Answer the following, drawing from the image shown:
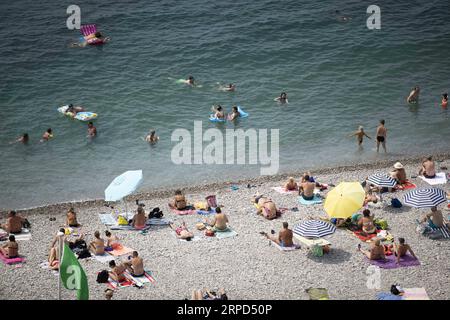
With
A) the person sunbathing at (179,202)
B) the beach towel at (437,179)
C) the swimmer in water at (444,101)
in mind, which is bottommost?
the person sunbathing at (179,202)

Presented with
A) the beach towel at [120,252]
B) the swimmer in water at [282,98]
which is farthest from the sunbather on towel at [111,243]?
the swimmer in water at [282,98]

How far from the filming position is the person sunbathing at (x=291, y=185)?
78.9 feet

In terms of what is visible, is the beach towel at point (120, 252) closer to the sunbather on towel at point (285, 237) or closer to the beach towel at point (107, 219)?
the beach towel at point (107, 219)

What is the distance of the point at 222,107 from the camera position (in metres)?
31.5

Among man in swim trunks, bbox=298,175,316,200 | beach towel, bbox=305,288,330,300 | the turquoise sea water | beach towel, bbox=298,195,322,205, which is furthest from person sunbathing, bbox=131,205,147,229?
beach towel, bbox=305,288,330,300

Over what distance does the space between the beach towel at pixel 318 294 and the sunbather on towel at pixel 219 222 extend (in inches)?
181

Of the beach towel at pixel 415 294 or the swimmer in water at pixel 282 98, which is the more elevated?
the swimmer in water at pixel 282 98

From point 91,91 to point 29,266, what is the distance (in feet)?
48.8

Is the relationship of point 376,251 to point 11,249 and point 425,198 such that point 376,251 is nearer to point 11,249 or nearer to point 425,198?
point 425,198

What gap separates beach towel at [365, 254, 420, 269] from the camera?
18.8 meters

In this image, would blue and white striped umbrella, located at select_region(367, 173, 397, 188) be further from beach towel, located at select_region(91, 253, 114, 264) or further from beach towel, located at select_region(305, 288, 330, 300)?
beach towel, located at select_region(91, 253, 114, 264)

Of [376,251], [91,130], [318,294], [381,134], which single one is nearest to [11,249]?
[318,294]

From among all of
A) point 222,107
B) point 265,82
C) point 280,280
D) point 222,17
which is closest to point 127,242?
point 280,280

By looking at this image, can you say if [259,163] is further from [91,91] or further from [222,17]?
[222,17]
